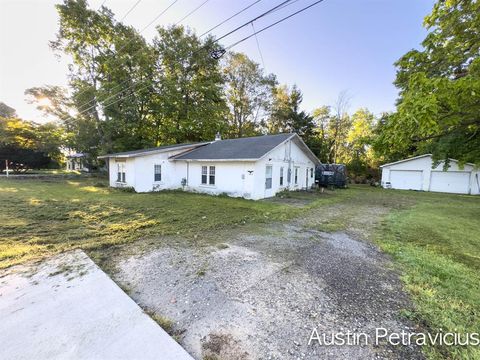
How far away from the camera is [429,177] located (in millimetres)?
19609

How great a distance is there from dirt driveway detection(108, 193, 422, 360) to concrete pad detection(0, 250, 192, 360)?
237 mm

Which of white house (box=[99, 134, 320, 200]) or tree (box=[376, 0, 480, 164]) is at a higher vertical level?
tree (box=[376, 0, 480, 164])

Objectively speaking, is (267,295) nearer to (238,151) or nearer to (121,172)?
(238,151)

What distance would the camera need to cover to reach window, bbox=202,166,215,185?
44.3 feet

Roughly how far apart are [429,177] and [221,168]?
1967 centimetres

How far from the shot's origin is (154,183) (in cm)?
1405

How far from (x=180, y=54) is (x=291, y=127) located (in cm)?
1570

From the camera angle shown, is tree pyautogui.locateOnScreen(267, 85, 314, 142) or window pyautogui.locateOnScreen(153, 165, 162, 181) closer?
window pyautogui.locateOnScreen(153, 165, 162, 181)

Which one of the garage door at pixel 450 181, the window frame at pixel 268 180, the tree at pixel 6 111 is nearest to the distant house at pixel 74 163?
the tree at pixel 6 111

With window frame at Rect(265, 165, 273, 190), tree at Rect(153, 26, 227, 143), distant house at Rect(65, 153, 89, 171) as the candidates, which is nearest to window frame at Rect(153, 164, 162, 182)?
window frame at Rect(265, 165, 273, 190)

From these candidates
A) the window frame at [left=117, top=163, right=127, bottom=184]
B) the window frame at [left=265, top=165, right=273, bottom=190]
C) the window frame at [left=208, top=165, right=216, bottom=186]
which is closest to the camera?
the window frame at [left=265, top=165, right=273, bottom=190]

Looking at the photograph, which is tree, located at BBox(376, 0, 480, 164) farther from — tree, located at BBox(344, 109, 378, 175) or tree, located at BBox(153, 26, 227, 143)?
tree, located at BBox(344, 109, 378, 175)

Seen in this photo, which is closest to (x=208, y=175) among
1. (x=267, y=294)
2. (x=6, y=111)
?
(x=267, y=294)

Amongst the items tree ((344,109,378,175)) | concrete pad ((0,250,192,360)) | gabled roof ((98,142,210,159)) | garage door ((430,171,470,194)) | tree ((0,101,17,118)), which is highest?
tree ((0,101,17,118))
